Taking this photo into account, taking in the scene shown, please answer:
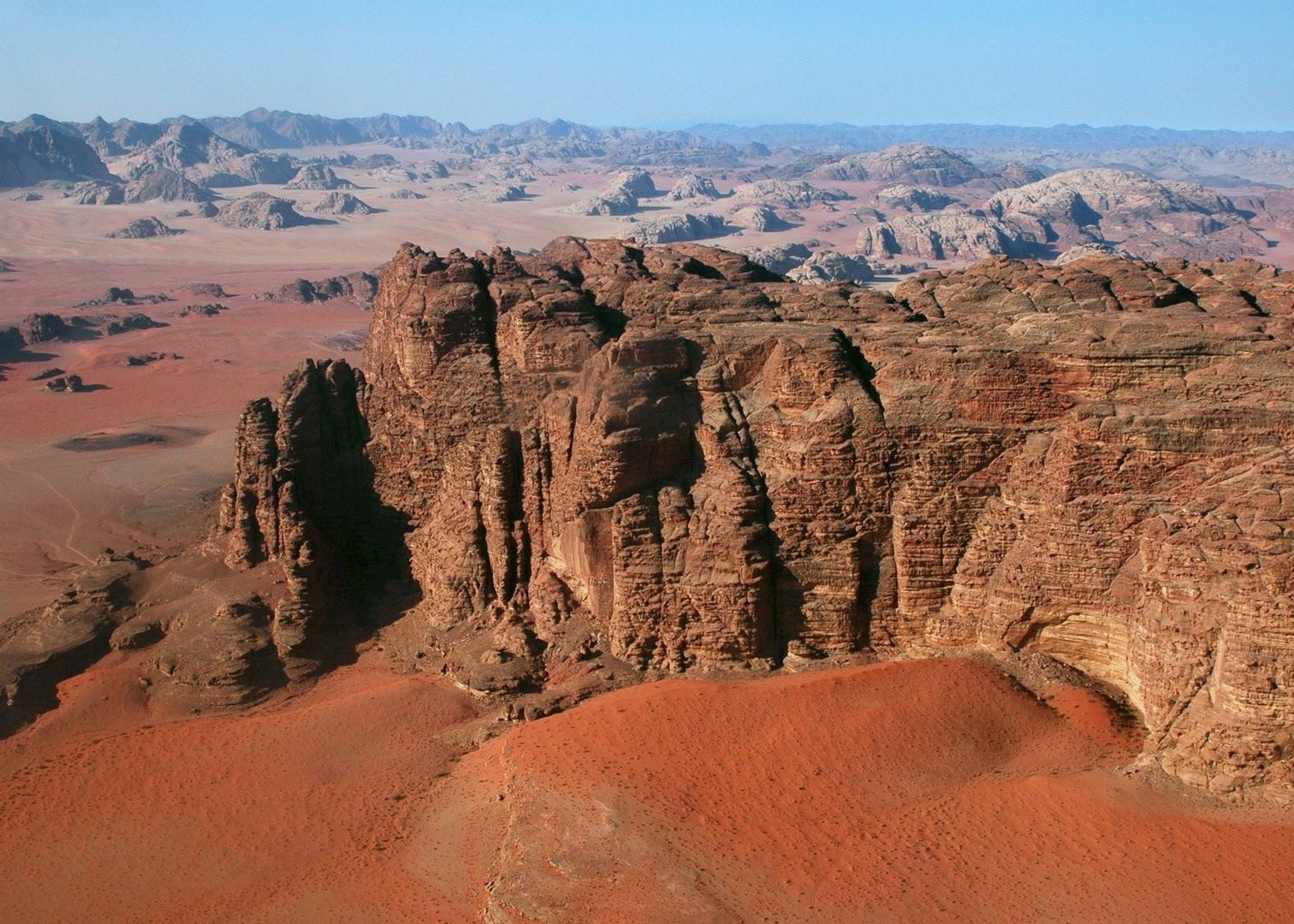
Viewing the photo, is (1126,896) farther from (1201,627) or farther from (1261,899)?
(1201,627)

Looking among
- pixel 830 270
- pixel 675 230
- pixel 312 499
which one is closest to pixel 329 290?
pixel 675 230

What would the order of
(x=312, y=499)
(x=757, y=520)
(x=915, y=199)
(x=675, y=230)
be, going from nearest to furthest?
(x=757, y=520), (x=312, y=499), (x=675, y=230), (x=915, y=199)

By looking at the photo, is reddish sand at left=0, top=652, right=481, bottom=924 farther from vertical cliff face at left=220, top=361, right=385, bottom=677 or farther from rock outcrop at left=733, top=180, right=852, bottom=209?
rock outcrop at left=733, top=180, right=852, bottom=209

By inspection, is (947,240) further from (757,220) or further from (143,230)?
(143,230)

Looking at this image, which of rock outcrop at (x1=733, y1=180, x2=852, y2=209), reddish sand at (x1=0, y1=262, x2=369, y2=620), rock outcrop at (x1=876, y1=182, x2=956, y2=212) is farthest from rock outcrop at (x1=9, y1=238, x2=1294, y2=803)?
rock outcrop at (x1=733, y1=180, x2=852, y2=209)

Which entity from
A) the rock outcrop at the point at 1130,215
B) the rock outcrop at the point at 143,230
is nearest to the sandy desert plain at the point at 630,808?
the rock outcrop at the point at 1130,215

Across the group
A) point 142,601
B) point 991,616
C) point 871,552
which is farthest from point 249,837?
point 991,616
